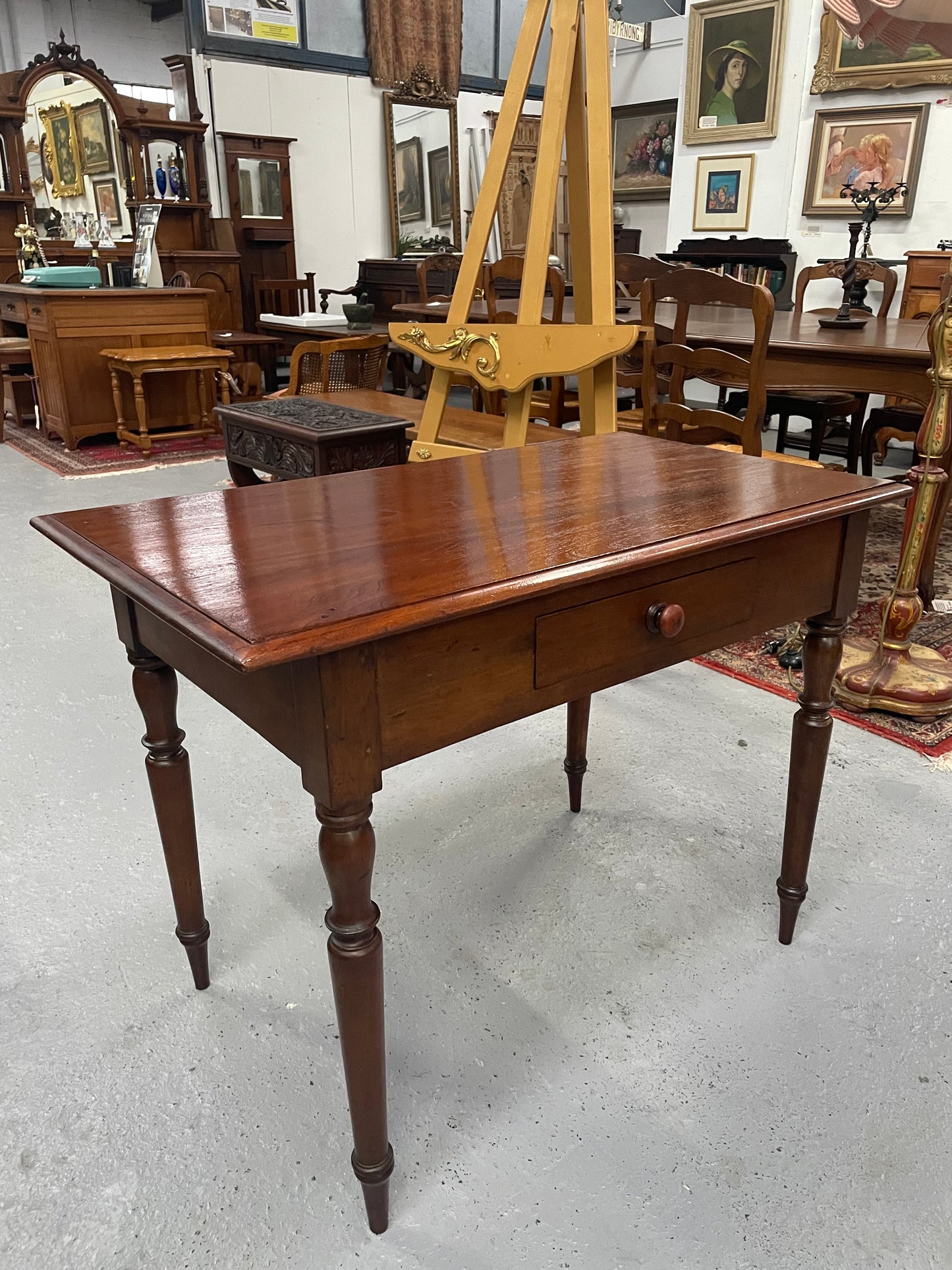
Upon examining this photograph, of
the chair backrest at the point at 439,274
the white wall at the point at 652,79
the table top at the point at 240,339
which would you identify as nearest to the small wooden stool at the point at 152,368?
the table top at the point at 240,339

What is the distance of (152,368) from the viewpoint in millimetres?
5559

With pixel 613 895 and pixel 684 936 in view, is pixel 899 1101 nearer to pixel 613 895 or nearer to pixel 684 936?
pixel 684 936

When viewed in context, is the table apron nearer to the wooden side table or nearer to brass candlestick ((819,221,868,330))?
the wooden side table

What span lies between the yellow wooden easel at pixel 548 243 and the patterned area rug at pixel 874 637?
0.77 metres

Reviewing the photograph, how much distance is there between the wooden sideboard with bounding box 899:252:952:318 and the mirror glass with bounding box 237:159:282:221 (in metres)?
5.68

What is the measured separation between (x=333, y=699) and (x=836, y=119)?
7271 millimetres

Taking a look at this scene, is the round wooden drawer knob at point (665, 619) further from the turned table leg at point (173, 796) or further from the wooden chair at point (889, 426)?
the wooden chair at point (889, 426)

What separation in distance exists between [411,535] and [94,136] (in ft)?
27.3

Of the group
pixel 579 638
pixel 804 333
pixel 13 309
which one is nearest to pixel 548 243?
pixel 579 638

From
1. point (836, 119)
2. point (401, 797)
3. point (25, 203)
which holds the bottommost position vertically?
point (401, 797)

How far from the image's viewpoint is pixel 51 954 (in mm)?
1635

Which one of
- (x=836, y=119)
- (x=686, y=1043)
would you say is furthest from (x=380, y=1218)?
(x=836, y=119)

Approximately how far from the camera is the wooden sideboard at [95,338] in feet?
18.6

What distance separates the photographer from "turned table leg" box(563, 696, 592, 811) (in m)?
2.01
